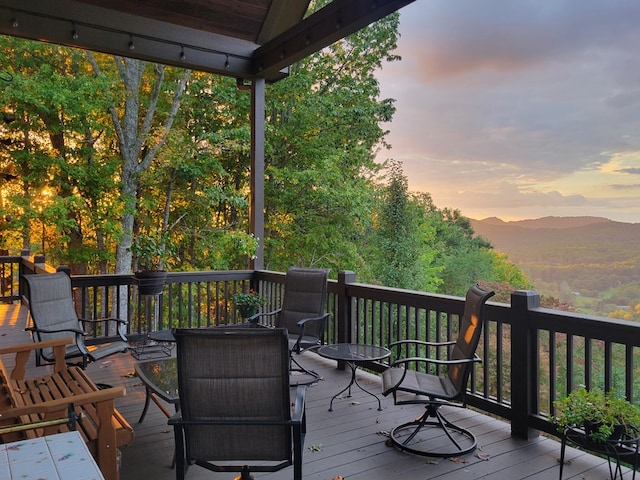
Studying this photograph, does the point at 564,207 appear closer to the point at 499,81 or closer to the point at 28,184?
the point at 499,81

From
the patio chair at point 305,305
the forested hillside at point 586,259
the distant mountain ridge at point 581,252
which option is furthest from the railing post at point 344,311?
the distant mountain ridge at point 581,252

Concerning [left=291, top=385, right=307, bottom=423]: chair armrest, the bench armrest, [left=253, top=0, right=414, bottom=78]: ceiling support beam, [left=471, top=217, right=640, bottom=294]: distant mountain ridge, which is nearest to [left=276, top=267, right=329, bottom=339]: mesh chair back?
the bench armrest

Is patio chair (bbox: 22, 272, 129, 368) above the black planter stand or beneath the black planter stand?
above

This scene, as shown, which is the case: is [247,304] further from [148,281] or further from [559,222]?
[559,222]

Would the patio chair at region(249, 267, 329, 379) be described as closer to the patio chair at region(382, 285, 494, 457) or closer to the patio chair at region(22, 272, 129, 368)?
the patio chair at region(382, 285, 494, 457)

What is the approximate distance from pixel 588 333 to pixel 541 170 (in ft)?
57.4

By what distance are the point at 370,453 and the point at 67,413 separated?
182cm

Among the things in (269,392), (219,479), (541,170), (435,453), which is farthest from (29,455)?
(541,170)

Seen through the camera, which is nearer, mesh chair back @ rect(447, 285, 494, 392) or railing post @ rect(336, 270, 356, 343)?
mesh chair back @ rect(447, 285, 494, 392)

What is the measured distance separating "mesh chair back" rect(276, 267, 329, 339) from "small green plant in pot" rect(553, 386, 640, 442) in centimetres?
267

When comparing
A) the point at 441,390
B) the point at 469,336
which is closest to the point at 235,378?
the point at 441,390

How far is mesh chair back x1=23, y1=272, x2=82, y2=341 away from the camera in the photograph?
4.21 m

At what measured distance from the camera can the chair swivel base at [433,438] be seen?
3090mm

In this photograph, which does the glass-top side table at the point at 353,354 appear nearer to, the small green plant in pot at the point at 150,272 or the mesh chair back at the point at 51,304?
the mesh chair back at the point at 51,304
